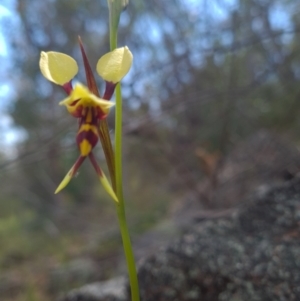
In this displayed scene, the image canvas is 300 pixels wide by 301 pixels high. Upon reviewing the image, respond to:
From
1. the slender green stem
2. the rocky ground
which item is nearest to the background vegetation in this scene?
the rocky ground

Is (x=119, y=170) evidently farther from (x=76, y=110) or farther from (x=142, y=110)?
(x=142, y=110)

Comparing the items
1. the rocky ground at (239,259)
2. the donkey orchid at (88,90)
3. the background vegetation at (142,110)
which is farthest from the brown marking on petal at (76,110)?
the background vegetation at (142,110)

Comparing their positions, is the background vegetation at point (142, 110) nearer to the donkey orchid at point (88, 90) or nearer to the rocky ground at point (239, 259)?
the rocky ground at point (239, 259)

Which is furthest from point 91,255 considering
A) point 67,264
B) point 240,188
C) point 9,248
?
point 240,188

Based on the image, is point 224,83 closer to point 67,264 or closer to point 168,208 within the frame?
point 168,208

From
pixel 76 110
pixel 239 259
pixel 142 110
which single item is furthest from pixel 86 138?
pixel 142 110
